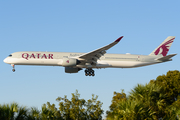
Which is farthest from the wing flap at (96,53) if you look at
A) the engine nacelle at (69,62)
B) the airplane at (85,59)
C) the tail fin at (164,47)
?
the tail fin at (164,47)

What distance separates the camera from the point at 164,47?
46.6 metres

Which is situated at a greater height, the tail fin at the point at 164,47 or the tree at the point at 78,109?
the tail fin at the point at 164,47

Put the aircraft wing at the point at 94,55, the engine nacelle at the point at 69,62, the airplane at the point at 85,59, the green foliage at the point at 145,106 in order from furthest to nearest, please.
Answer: the airplane at the point at 85,59 → the aircraft wing at the point at 94,55 → the engine nacelle at the point at 69,62 → the green foliage at the point at 145,106

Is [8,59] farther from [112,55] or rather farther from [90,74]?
[112,55]

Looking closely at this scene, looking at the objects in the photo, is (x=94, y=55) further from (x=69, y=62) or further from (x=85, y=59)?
(x=69, y=62)

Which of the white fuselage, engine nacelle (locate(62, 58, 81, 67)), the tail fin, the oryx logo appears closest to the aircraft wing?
the white fuselage

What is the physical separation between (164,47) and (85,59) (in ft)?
48.8

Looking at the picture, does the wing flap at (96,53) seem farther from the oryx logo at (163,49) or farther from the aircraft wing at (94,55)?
the oryx logo at (163,49)

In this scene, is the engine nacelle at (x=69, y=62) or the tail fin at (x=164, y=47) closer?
the engine nacelle at (x=69, y=62)

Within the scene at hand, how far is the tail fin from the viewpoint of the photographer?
151 feet

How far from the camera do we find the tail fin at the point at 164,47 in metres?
46.0

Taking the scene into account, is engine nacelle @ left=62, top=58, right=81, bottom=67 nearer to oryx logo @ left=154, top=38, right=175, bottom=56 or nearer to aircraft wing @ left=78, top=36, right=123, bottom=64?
aircraft wing @ left=78, top=36, right=123, bottom=64

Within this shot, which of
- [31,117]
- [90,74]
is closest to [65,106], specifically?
[90,74]

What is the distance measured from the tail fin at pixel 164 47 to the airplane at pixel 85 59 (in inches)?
70.1
